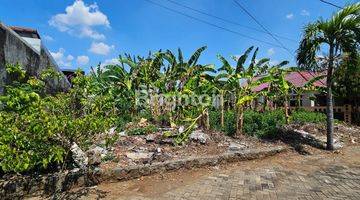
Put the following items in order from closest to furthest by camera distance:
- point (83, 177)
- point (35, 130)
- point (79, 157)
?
point (35, 130), point (83, 177), point (79, 157)

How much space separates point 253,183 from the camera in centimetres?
749

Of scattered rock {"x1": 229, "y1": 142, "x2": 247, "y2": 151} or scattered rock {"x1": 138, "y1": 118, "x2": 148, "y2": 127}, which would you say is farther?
scattered rock {"x1": 138, "y1": 118, "x2": 148, "y2": 127}

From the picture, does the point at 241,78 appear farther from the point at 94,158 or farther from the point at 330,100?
the point at 94,158

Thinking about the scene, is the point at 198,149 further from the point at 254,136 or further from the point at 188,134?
the point at 254,136

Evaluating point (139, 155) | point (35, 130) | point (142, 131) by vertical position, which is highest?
point (35, 130)

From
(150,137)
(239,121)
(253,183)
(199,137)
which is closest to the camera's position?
(253,183)

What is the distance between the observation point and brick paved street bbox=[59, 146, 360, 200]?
265 inches

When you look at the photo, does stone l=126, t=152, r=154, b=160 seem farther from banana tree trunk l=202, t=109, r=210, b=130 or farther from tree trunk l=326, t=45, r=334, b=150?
tree trunk l=326, t=45, r=334, b=150

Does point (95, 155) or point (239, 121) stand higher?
point (239, 121)

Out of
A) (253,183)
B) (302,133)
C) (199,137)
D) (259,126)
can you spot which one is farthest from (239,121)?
(253,183)

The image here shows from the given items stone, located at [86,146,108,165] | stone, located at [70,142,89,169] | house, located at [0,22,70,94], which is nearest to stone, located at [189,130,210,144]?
stone, located at [86,146,108,165]

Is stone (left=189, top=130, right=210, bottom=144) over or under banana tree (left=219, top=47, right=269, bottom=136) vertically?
under

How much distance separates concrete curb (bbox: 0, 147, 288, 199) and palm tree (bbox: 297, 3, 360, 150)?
4.26m

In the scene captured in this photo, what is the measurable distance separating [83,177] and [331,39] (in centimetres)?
805
